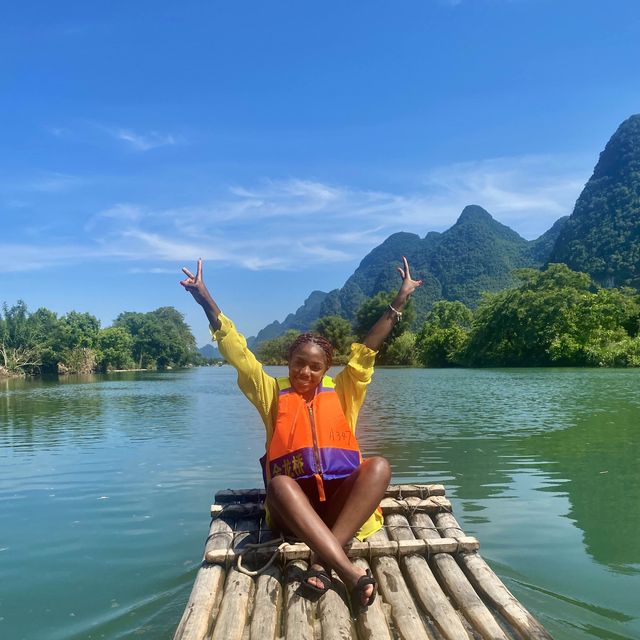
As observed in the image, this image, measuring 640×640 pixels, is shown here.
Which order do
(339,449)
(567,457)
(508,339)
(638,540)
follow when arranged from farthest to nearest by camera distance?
(508,339) → (567,457) → (638,540) → (339,449)

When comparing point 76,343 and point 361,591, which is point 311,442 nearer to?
point 361,591

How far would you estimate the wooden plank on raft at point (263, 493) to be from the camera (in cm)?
450

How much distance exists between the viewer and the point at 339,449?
3.62 metres

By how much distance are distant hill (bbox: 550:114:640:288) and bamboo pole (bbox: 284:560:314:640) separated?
216 ft

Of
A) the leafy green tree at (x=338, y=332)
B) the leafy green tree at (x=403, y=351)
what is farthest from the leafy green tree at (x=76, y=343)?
the leafy green tree at (x=403, y=351)

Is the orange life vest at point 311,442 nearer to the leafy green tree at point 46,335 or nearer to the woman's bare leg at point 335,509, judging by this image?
the woman's bare leg at point 335,509

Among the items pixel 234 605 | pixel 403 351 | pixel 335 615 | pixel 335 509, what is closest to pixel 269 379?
pixel 335 509

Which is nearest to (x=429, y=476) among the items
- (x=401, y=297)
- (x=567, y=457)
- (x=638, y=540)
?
(x=567, y=457)

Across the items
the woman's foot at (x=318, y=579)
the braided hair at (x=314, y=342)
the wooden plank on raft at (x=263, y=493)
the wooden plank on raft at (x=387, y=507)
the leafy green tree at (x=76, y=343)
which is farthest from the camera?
the leafy green tree at (x=76, y=343)

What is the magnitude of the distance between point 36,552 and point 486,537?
387 cm

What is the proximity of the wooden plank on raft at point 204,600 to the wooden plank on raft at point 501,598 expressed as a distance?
1.33m

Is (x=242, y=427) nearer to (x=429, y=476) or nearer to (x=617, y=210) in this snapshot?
(x=429, y=476)

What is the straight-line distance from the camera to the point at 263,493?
14.8ft

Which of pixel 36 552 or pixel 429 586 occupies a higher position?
pixel 429 586
